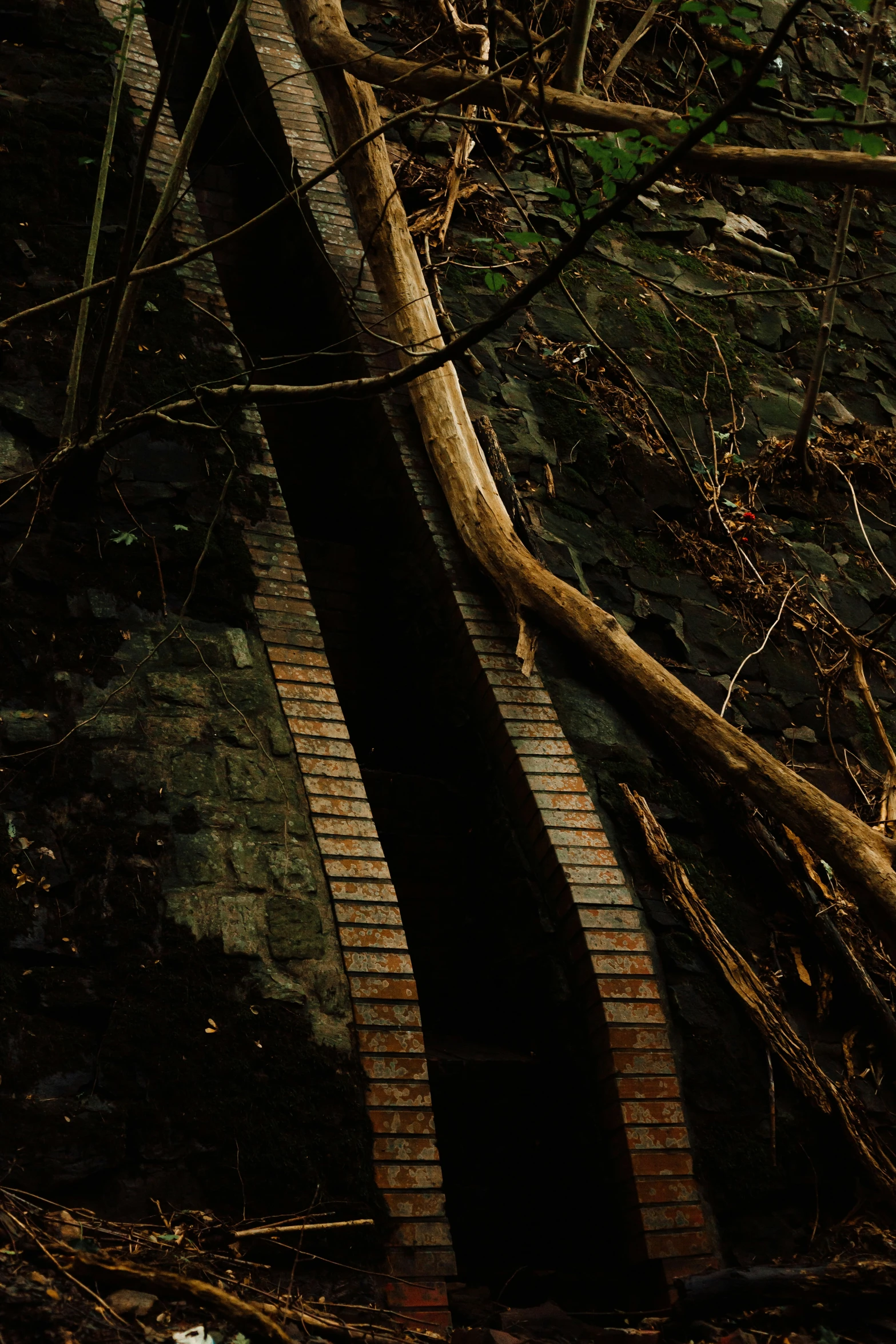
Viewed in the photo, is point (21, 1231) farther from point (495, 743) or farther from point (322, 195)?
point (322, 195)

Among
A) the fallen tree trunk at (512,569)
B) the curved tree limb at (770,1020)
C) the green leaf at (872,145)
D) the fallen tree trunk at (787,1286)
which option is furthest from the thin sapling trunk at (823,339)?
the fallen tree trunk at (787,1286)

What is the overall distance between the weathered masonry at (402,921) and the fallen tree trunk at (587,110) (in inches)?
41.7

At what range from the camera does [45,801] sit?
10.2 ft

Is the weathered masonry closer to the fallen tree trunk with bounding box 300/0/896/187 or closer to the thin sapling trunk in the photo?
the fallen tree trunk with bounding box 300/0/896/187

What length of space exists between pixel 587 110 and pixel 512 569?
5.34 ft

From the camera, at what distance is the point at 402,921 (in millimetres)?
3764

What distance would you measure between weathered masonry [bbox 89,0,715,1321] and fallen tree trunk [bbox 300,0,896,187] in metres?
1.06

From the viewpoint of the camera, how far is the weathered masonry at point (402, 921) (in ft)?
9.83

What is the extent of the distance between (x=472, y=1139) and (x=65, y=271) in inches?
137

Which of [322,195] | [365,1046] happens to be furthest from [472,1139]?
[322,195]

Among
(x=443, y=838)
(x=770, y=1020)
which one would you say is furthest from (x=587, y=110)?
(x=770, y=1020)

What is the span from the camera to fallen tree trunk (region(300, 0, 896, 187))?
3.39 metres

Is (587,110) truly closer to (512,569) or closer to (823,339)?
(512,569)

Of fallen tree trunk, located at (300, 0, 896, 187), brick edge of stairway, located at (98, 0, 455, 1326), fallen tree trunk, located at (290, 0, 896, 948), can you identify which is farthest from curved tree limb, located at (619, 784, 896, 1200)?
fallen tree trunk, located at (300, 0, 896, 187)
